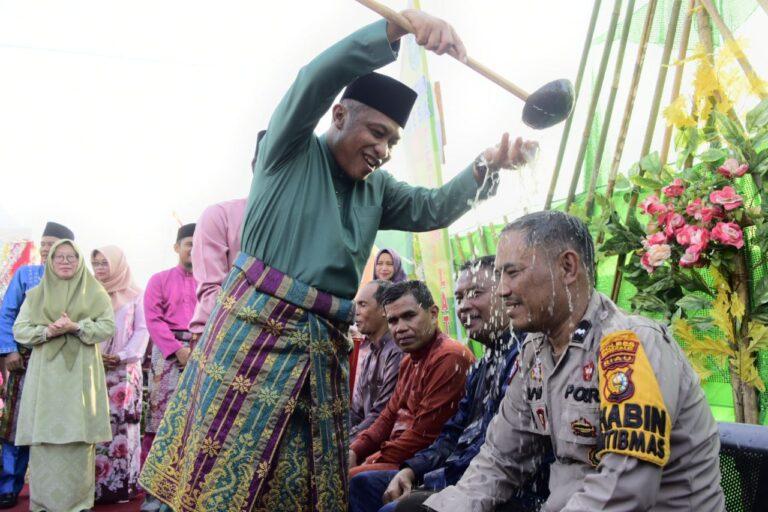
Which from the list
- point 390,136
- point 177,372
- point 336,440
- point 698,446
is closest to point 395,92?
point 390,136

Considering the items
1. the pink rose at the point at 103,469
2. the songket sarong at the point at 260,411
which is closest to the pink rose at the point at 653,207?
the songket sarong at the point at 260,411

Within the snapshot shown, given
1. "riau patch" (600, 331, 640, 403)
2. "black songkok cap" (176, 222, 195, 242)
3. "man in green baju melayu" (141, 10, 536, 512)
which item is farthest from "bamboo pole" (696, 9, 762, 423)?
"black songkok cap" (176, 222, 195, 242)

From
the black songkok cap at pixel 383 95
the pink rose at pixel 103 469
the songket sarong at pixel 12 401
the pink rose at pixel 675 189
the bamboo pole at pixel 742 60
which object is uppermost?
the bamboo pole at pixel 742 60

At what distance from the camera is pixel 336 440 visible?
2273mm

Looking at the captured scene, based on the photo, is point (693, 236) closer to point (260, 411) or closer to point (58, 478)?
point (260, 411)

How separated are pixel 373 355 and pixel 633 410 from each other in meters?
2.85

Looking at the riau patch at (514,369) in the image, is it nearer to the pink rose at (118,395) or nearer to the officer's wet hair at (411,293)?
the officer's wet hair at (411,293)

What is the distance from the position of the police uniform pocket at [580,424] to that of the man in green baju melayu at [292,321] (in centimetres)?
78

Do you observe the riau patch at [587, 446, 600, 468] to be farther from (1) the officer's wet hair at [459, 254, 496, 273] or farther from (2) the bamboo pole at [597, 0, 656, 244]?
(2) the bamboo pole at [597, 0, 656, 244]

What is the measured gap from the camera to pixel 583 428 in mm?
1734

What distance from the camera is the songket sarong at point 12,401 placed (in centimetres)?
517

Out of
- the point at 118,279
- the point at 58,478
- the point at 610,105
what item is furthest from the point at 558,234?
the point at 118,279

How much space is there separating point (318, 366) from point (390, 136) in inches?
30.6

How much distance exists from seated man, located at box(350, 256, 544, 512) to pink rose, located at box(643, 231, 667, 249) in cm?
85
